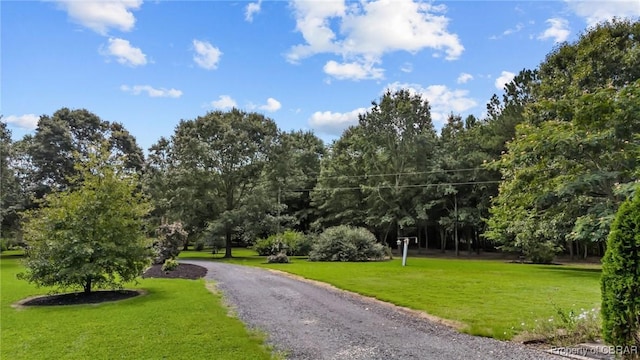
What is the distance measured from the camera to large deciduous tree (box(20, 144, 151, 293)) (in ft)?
34.3

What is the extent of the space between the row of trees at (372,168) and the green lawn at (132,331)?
12.0 metres

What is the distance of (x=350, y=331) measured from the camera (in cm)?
665

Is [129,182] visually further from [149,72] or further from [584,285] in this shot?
[584,285]

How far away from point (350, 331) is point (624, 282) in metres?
3.90

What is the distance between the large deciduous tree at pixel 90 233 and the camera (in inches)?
412

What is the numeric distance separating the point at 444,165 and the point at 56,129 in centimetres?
3157

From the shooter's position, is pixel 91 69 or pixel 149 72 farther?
pixel 149 72

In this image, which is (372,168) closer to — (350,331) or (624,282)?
(350,331)

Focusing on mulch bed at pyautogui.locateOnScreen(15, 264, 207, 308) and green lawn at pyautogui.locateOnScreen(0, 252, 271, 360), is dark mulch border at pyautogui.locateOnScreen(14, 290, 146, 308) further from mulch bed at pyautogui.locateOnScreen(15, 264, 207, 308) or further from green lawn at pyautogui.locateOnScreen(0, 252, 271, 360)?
green lawn at pyautogui.locateOnScreen(0, 252, 271, 360)

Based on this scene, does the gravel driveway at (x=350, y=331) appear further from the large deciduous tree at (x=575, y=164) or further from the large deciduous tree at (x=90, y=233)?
the large deciduous tree at (x=575, y=164)

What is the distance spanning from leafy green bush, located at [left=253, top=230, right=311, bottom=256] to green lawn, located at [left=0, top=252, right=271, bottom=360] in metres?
17.3

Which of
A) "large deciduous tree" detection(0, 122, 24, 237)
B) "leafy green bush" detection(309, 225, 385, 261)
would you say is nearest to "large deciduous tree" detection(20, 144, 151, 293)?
"leafy green bush" detection(309, 225, 385, 261)

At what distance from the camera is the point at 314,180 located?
138ft

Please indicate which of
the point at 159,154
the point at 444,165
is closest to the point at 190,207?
the point at 159,154
